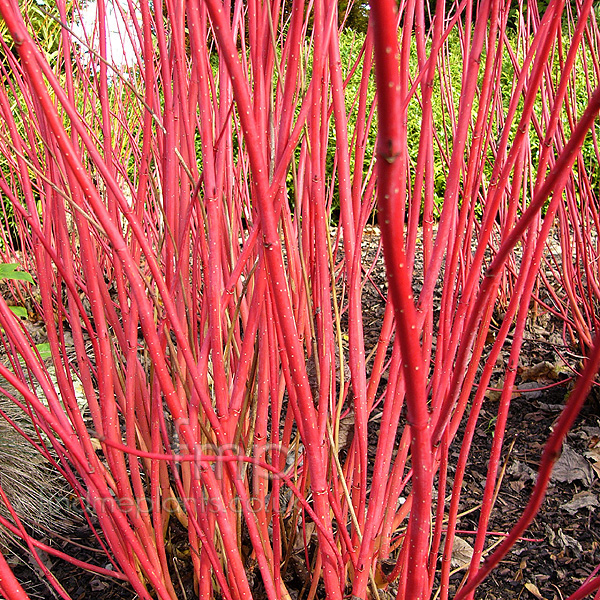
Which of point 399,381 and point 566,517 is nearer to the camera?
point 399,381

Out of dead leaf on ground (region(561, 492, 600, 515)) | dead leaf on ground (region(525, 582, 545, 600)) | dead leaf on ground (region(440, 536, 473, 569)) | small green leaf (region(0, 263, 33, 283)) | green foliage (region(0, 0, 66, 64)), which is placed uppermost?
green foliage (region(0, 0, 66, 64))

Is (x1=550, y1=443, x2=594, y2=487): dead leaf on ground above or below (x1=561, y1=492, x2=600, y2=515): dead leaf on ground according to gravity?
above

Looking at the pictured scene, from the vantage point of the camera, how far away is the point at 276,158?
0.71 meters

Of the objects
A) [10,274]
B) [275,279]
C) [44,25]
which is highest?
[44,25]

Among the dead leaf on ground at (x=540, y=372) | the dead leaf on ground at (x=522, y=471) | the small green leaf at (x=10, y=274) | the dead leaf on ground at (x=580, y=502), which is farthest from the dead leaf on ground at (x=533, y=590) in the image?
the small green leaf at (x=10, y=274)

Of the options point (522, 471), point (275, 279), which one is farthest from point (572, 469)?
point (275, 279)

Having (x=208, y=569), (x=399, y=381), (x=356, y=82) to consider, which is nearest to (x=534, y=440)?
(x=399, y=381)

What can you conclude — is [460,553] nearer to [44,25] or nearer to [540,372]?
[540,372]

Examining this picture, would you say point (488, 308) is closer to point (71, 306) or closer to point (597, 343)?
point (597, 343)

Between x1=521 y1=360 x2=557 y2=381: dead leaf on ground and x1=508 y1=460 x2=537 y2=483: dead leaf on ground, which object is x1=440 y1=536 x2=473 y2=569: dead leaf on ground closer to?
x1=508 y1=460 x2=537 y2=483: dead leaf on ground

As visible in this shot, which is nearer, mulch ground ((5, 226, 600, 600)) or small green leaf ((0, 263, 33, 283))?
mulch ground ((5, 226, 600, 600))

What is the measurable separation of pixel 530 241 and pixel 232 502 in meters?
0.63

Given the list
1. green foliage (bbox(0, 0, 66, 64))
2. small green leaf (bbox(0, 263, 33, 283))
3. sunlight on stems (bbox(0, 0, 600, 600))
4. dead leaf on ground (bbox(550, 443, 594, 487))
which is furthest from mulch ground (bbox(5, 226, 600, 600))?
green foliage (bbox(0, 0, 66, 64))

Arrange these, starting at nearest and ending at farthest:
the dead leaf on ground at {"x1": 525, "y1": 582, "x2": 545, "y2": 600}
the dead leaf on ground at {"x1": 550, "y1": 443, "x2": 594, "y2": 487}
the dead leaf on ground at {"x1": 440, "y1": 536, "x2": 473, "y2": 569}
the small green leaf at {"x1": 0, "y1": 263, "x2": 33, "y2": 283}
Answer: the dead leaf on ground at {"x1": 525, "y1": 582, "x2": 545, "y2": 600} → the dead leaf on ground at {"x1": 440, "y1": 536, "x2": 473, "y2": 569} → the small green leaf at {"x1": 0, "y1": 263, "x2": 33, "y2": 283} → the dead leaf on ground at {"x1": 550, "y1": 443, "x2": 594, "y2": 487}
